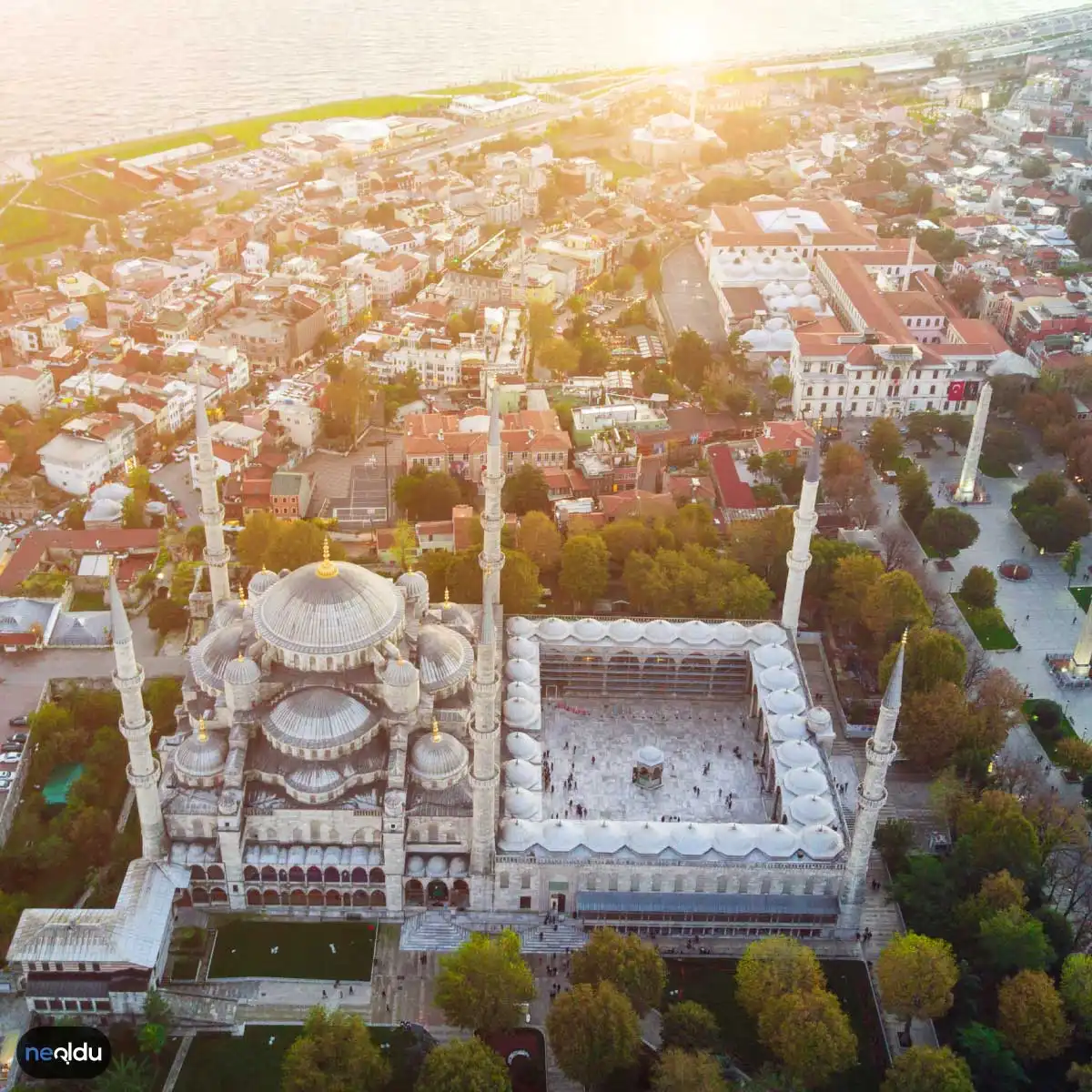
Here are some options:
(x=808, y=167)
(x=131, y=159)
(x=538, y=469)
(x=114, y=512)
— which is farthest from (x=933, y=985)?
(x=131, y=159)

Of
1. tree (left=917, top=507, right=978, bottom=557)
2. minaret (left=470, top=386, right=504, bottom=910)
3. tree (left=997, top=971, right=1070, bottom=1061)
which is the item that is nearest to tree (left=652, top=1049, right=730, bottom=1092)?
tree (left=997, top=971, right=1070, bottom=1061)

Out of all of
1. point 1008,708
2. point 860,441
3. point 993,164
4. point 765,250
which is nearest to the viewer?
point 1008,708

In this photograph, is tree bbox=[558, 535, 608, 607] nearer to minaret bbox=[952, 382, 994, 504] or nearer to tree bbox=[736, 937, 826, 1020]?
tree bbox=[736, 937, 826, 1020]

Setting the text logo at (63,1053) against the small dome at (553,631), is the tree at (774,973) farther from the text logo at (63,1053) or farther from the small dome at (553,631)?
the text logo at (63,1053)

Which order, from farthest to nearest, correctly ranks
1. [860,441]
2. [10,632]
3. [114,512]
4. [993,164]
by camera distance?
1. [993,164]
2. [860,441]
3. [114,512]
4. [10,632]

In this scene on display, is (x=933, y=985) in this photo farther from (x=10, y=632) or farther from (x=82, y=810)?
(x=10, y=632)

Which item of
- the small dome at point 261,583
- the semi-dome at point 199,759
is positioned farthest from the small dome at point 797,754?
the small dome at point 261,583
